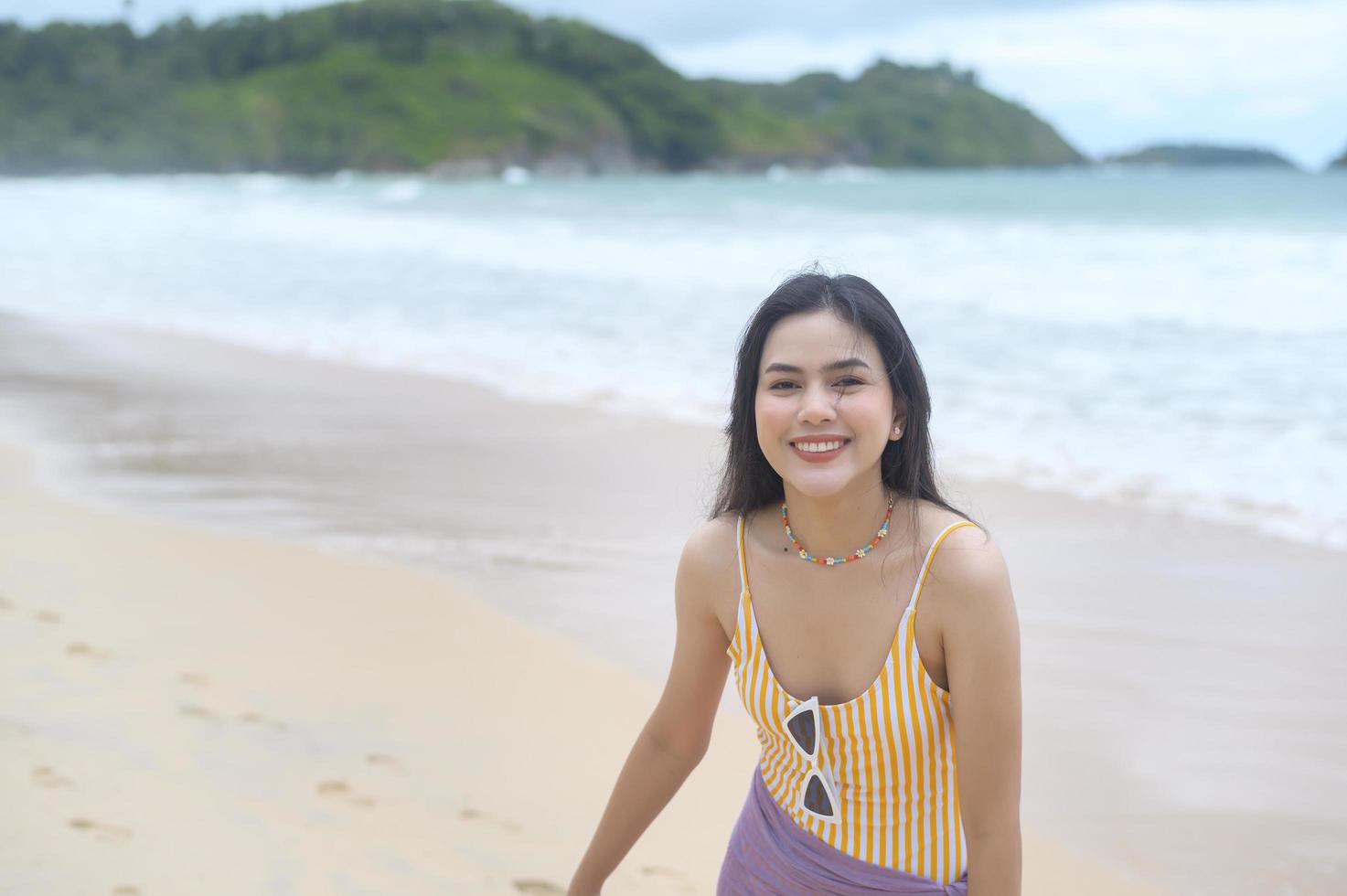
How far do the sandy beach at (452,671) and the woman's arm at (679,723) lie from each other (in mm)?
832

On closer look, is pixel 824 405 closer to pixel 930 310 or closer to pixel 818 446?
pixel 818 446

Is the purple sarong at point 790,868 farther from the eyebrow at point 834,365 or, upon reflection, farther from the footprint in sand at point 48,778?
the footprint in sand at point 48,778

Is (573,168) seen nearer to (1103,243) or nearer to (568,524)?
(1103,243)

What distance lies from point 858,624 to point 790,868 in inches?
15.0

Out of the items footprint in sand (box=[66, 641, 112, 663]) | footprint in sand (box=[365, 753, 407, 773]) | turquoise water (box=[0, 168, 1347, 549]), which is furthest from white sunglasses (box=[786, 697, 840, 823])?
footprint in sand (box=[66, 641, 112, 663])

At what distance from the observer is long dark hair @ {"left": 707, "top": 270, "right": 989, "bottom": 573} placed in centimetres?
180

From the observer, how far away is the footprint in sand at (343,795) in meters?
3.07

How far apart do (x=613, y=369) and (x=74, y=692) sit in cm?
682

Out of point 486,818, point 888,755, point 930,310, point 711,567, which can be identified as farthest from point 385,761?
point 930,310

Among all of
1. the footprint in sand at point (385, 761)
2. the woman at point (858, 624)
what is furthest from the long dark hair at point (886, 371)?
the footprint in sand at point (385, 761)

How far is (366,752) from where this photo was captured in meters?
3.37

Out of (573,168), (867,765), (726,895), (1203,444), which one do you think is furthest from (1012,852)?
(573,168)

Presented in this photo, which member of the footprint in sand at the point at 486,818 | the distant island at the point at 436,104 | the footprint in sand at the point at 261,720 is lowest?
the footprint in sand at the point at 486,818

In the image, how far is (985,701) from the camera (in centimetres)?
167
